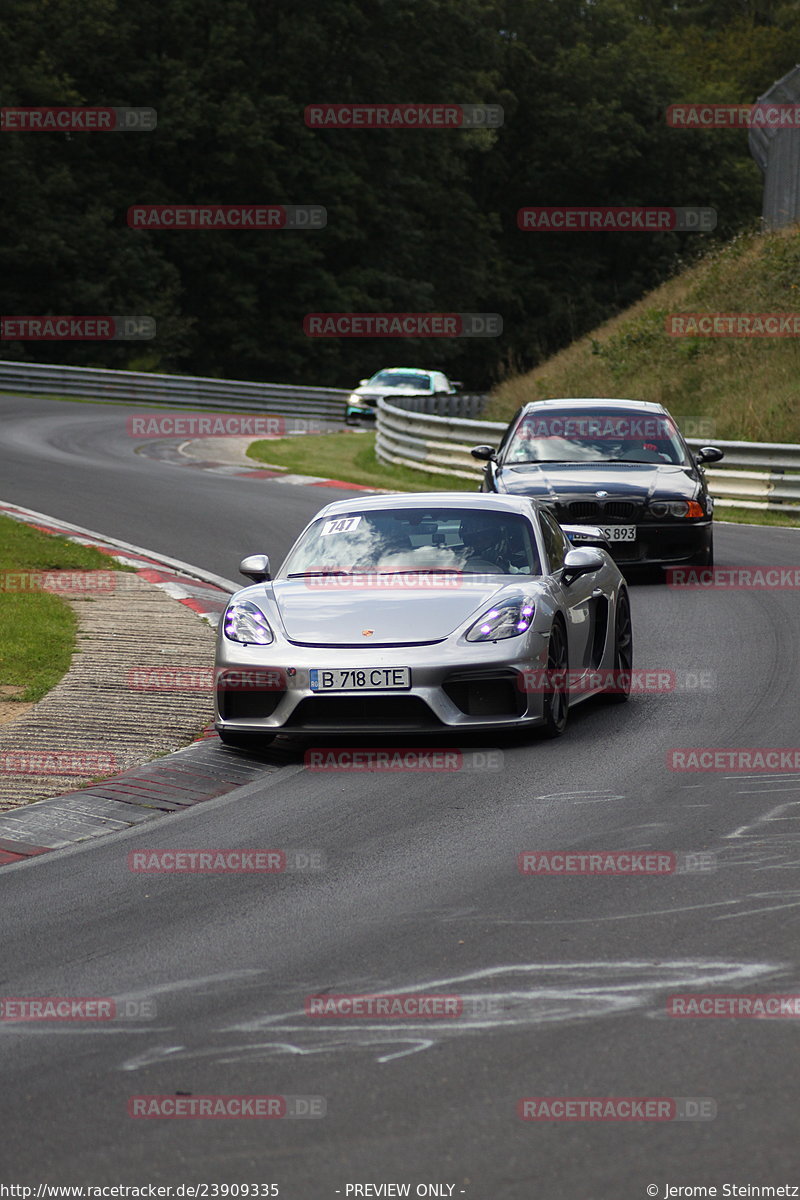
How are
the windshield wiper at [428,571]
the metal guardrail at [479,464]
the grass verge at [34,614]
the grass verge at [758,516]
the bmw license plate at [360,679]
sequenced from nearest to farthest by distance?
the bmw license plate at [360,679], the windshield wiper at [428,571], the grass verge at [34,614], the grass verge at [758,516], the metal guardrail at [479,464]

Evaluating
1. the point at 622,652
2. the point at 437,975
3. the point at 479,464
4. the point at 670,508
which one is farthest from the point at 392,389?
the point at 437,975

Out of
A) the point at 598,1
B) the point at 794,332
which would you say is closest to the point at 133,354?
the point at 794,332

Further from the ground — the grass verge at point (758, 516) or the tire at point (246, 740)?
the grass verge at point (758, 516)

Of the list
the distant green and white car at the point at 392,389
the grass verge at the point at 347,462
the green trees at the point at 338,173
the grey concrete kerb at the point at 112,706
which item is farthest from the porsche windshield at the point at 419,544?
the green trees at the point at 338,173

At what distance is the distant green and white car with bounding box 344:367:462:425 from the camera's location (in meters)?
42.1

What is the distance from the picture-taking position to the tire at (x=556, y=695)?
9.30 m

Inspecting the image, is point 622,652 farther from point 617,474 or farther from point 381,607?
point 617,474

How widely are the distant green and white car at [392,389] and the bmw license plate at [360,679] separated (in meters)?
32.5

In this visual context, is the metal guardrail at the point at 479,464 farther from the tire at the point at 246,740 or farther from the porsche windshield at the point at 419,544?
the tire at the point at 246,740

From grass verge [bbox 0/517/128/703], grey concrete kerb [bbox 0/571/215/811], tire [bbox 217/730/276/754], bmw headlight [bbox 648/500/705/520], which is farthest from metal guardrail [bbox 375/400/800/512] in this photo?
tire [bbox 217/730/276/754]

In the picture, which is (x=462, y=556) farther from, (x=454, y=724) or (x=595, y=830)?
(x=595, y=830)

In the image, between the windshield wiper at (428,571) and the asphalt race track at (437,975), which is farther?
the windshield wiper at (428,571)

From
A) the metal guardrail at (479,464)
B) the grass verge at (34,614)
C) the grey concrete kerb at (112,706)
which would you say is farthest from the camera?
the metal guardrail at (479,464)

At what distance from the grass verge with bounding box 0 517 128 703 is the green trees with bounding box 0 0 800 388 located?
34427 mm
